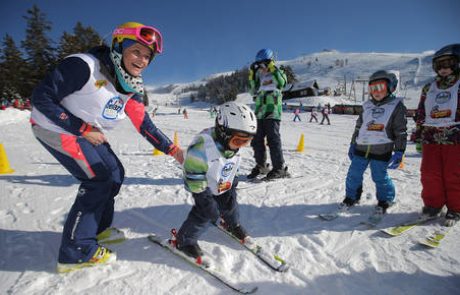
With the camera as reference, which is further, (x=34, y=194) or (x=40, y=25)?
→ (x=40, y=25)

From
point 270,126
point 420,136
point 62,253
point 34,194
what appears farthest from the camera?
point 270,126

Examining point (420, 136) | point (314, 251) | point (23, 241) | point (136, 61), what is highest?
point (136, 61)

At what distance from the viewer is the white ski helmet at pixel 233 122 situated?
8.91 feet

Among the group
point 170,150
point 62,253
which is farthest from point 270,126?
point 62,253

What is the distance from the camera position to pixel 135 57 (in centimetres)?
260

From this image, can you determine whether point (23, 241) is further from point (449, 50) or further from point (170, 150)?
point (449, 50)

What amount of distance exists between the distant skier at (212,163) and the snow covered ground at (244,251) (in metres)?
0.42

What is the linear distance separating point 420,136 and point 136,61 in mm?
4156

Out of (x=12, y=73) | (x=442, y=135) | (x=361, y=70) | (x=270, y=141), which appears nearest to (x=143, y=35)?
(x=270, y=141)

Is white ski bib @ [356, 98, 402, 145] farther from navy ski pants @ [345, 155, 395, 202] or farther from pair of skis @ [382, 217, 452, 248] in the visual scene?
pair of skis @ [382, 217, 452, 248]

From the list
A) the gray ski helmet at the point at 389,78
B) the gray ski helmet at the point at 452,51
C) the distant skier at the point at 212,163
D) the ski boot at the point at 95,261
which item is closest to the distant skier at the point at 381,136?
the gray ski helmet at the point at 389,78

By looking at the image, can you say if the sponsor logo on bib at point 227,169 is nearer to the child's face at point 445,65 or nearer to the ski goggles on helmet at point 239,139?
the ski goggles on helmet at point 239,139

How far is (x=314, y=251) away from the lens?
10.3 feet

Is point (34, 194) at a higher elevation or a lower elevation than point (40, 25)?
lower
